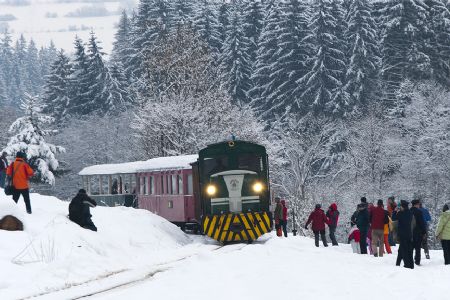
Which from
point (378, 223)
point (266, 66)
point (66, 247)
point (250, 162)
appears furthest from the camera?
point (266, 66)

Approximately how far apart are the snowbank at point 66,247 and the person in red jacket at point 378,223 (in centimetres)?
559

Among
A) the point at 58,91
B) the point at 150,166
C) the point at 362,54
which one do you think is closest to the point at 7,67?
the point at 58,91

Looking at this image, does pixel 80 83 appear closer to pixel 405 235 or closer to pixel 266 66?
pixel 266 66

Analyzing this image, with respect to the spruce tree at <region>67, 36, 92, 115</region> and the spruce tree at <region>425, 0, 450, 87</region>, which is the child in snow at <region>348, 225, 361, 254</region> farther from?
the spruce tree at <region>67, 36, 92, 115</region>

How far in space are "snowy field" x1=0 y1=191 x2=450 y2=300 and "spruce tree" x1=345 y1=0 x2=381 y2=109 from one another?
148ft

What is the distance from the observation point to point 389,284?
15422 mm

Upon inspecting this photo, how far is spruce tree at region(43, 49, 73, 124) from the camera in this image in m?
83.1

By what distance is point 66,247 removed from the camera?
732 inches

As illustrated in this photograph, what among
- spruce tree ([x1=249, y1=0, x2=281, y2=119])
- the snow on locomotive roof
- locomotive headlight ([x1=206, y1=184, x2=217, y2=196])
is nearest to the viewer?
locomotive headlight ([x1=206, y1=184, x2=217, y2=196])

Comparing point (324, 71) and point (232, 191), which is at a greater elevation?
point (324, 71)

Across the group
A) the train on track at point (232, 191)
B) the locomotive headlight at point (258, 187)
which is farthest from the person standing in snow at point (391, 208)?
the locomotive headlight at point (258, 187)

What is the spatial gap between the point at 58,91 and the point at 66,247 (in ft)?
219

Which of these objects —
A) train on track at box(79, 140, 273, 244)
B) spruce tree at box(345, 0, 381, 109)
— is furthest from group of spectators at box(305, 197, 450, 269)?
spruce tree at box(345, 0, 381, 109)

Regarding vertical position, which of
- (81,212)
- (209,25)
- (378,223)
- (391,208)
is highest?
(209,25)
